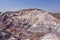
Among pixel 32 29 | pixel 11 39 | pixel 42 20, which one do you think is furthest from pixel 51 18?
pixel 11 39

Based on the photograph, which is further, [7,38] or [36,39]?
[36,39]

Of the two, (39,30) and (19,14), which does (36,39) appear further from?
(19,14)

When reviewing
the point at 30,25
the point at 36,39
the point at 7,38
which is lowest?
the point at 7,38

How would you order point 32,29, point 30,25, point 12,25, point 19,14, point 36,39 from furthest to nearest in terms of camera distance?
point 19,14 → point 12,25 → point 30,25 → point 32,29 → point 36,39

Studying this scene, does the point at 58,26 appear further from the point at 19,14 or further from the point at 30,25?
the point at 19,14

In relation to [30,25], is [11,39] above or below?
below

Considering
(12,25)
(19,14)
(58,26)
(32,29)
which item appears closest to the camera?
(58,26)
